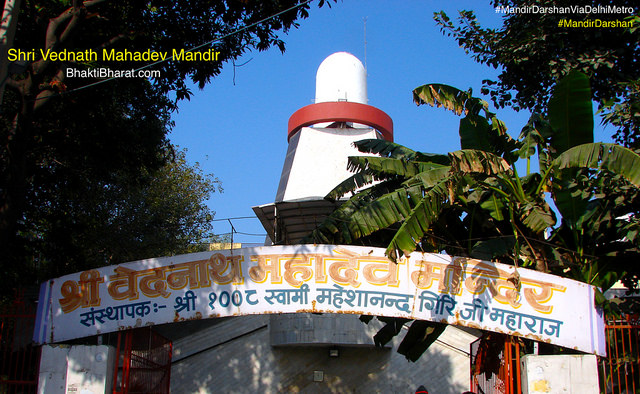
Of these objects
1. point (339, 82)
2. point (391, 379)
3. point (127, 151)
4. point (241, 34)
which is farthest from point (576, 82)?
point (339, 82)

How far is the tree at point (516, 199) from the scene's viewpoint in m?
9.34

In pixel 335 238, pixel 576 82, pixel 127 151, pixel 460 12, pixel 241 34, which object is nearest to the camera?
pixel 576 82

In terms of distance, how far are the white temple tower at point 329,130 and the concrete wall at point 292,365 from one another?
7944 millimetres

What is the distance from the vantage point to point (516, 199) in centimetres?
1003

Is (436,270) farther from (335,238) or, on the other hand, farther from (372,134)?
(372,134)

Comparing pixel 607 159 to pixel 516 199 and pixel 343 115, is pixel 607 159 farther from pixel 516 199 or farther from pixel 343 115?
pixel 343 115

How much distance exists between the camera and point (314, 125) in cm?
2694

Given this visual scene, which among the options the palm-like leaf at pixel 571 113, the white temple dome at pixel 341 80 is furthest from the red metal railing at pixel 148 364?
the white temple dome at pixel 341 80

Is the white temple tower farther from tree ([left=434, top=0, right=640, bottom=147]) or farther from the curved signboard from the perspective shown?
the curved signboard

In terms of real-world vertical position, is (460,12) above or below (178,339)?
above

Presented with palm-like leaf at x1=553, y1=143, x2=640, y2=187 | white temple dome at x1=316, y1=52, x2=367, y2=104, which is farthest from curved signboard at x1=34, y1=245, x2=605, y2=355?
white temple dome at x1=316, y1=52, x2=367, y2=104

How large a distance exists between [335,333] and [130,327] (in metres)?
8.83

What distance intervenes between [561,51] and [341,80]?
1571 cm

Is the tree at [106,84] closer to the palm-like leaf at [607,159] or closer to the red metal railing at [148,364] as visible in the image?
the red metal railing at [148,364]
